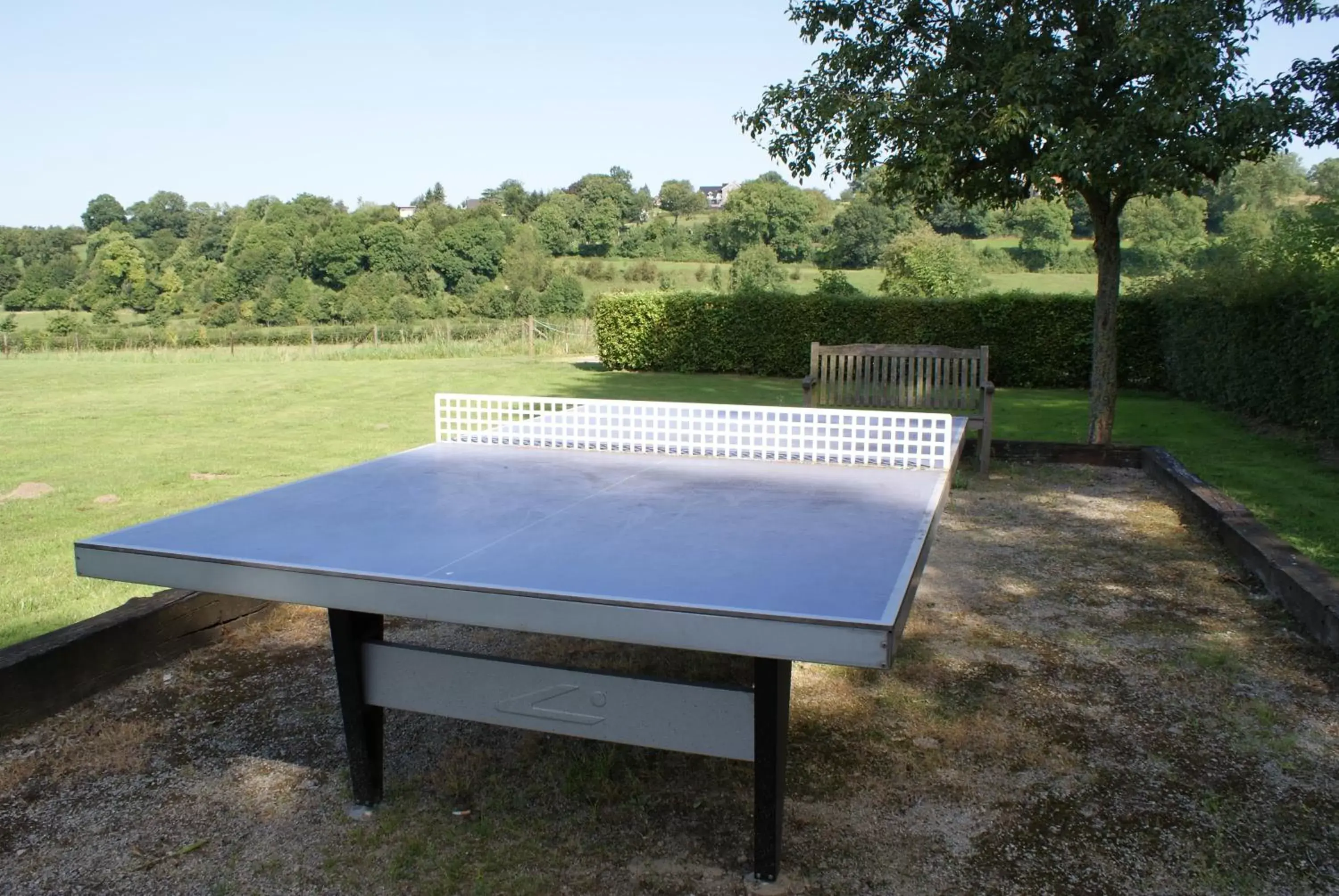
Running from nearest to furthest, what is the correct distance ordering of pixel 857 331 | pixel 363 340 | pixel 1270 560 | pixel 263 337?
pixel 1270 560
pixel 857 331
pixel 363 340
pixel 263 337

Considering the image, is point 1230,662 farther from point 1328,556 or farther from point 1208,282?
point 1208,282

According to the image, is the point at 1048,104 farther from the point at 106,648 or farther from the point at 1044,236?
the point at 1044,236

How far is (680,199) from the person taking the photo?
85.3 meters

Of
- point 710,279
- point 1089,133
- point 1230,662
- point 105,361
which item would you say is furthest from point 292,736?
point 710,279

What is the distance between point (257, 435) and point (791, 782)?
9.46 metres

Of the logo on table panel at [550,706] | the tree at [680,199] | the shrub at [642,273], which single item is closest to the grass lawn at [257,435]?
the logo on table panel at [550,706]

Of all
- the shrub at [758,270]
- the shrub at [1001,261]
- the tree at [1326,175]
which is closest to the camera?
the tree at [1326,175]

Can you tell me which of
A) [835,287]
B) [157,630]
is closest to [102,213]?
[835,287]

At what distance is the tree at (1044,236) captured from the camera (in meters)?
44.6

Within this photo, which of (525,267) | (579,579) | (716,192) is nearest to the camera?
(579,579)

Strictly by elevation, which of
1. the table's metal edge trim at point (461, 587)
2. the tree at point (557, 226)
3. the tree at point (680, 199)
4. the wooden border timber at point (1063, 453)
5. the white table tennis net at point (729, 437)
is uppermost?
the tree at point (680, 199)

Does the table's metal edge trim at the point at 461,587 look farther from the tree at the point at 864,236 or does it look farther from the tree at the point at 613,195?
the tree at the point at 613,195

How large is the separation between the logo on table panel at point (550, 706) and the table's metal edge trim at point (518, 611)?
413mm

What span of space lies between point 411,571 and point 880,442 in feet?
9.04
